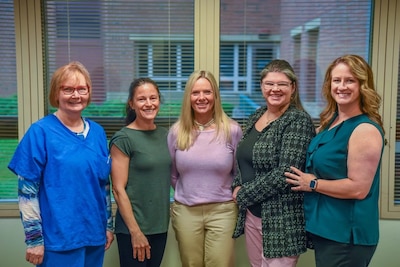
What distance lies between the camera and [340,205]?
156 centimetres

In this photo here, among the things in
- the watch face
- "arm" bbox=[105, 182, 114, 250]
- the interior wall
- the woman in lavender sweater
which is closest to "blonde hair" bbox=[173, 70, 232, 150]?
the woman in lavender sweater

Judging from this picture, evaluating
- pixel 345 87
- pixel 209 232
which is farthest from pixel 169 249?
pixel 345 87

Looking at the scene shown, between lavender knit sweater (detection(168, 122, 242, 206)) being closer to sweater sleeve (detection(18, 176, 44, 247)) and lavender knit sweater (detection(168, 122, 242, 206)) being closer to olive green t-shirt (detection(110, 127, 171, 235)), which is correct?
olive green t-shirt (detection(110, 127, 171, 235))

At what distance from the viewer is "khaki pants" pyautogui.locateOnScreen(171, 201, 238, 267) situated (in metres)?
1.99

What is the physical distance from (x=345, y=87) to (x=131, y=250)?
1.29m

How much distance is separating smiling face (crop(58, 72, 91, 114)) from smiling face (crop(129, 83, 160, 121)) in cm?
32

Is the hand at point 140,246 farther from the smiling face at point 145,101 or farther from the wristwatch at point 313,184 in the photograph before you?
the wristwatch at point 313,184

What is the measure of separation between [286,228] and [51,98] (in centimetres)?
122

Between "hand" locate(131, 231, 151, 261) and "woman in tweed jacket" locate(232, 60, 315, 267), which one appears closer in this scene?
"woman in tweed jacket" locate(232, 60, 315, 267)

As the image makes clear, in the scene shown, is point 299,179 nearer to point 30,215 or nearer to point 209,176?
point 209,176

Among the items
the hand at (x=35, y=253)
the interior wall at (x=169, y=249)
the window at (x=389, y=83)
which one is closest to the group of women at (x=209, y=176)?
the hand at (x=35, y=253)

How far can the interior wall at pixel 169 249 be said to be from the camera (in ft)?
8.16

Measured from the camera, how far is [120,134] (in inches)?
75.3

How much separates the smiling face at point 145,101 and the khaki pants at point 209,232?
1.76 ft
